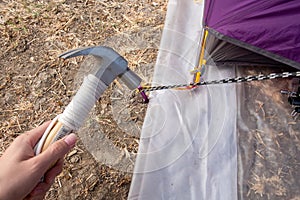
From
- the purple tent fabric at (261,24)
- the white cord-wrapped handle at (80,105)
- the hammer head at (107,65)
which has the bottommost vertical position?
the white cord-wrapped handle at (80,105)

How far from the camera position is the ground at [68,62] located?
1155mm

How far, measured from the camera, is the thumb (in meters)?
0.70

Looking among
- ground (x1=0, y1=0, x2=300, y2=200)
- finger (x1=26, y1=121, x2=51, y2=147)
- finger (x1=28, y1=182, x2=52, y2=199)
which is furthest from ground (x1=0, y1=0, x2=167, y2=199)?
finger (x1=26, y1=121, x2=51, y2=147)

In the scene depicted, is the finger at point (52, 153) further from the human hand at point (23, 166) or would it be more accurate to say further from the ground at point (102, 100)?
the ground at point (102, 100)

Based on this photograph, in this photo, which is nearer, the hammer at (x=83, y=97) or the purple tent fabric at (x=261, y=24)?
the hammer at (x=83, y=97)

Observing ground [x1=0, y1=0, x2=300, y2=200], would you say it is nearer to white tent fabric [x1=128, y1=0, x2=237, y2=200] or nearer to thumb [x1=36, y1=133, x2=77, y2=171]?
white tent fabric [x1=128, y1=0, x2=237, y2=200]

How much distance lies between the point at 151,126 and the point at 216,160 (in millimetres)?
Result: 266

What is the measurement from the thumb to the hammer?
28 millimetres

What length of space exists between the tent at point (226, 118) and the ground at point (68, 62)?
0.10 metres

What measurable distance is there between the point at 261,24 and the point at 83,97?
78 centimetres

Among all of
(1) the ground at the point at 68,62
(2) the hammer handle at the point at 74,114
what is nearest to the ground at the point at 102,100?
(1) the ground at the point at 68,62

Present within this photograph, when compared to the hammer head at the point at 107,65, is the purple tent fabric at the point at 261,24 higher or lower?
higher

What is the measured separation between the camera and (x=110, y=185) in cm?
113

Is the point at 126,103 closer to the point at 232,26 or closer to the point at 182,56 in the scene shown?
the point at 182,56
